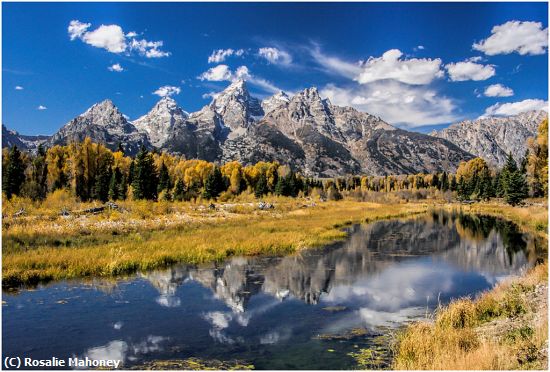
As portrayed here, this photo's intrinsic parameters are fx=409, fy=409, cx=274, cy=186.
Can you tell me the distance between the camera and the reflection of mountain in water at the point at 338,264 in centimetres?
2253

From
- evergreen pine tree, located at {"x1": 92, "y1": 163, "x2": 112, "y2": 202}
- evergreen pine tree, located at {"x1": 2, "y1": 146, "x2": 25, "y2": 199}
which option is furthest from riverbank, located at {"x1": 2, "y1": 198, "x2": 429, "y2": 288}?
evergreen pine tree, located at {"x1": 2, "y1": 146, "x2": 25, "y2": 199}

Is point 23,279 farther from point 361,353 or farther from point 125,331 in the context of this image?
point 361,353

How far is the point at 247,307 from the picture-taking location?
63.6 feet

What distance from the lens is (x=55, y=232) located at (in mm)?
33625

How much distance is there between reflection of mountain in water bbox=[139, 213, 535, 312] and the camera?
2253 centimetres

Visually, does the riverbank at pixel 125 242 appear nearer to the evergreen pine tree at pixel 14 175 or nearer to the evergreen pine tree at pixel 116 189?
the evergreen pine tree at pixel 116 189

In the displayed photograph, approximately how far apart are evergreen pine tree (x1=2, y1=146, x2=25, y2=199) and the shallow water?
204 ft

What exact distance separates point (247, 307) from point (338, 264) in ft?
39.6

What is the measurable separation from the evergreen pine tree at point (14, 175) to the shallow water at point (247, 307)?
204 ft

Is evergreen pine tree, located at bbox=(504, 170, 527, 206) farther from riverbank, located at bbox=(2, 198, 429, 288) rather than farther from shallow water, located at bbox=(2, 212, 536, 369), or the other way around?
shallow water, located at bbox=(2, 212, 536, 369)

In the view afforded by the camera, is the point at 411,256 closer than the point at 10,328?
No

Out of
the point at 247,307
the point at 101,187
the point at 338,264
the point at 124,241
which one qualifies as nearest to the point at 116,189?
the point at 101,187

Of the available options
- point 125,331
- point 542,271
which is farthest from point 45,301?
point 542,271

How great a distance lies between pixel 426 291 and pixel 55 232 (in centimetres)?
2868
